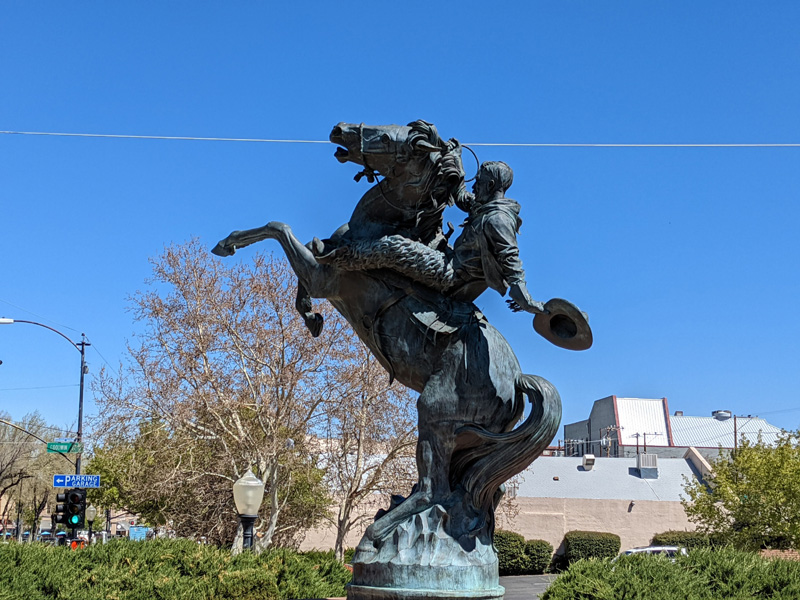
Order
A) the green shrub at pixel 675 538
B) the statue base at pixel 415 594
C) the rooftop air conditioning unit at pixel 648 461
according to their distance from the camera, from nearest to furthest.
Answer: the statue base at pixel 415 594 → the green shrub at pixel 675 538 → the rooftop air conditioning unit at pixel 648 461

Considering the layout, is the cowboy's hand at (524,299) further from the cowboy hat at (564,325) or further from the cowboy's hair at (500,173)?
the cowboy's hair at (500,173)

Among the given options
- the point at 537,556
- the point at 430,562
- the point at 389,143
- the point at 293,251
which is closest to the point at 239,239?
the point at 293,251

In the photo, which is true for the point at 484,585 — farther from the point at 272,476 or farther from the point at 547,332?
the point at 272,476

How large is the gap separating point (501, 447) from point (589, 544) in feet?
99.7

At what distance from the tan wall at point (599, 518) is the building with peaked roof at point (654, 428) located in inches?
604

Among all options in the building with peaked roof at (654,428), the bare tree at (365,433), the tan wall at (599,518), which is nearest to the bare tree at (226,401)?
the bare tree at (365,433)

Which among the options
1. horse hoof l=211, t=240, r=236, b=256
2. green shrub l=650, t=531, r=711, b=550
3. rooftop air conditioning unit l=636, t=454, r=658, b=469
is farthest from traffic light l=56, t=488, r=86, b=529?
rooftop air conditioning unit l=636, t=454, r=658, b=469

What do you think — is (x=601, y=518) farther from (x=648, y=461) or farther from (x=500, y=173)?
(x=500, y=173)

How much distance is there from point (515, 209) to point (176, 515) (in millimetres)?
22062

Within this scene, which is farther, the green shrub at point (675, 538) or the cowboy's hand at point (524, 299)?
the green shrub at point (675, 538)

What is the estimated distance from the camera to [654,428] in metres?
55.4

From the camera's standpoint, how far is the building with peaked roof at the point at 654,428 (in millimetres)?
53812

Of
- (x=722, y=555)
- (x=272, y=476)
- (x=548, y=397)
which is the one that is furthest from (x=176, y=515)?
(x=548, y=397)

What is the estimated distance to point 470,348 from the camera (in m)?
5.66
